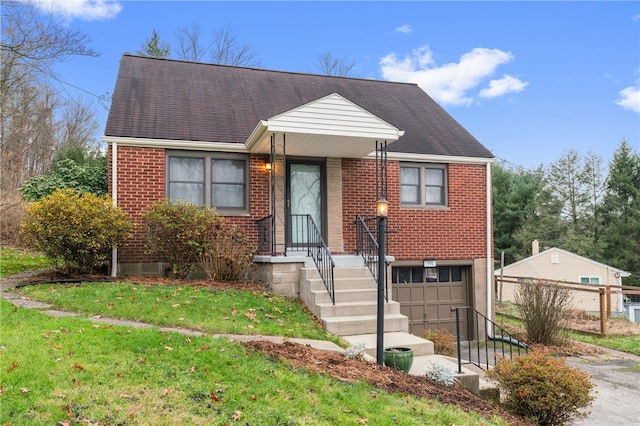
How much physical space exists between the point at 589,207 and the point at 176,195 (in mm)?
31814

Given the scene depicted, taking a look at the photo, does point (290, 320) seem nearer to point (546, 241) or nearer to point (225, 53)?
point (225, 53)

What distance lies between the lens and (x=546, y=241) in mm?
30266

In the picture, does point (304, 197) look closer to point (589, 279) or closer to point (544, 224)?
point (589, 279)

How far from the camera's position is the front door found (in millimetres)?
10727

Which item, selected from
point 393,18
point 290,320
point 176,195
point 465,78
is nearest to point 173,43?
point 465,78

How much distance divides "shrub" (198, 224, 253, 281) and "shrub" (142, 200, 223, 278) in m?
0.12

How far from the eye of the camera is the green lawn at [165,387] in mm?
3619

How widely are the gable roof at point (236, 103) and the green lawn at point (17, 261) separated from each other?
3.92m

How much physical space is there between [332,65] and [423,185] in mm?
19105

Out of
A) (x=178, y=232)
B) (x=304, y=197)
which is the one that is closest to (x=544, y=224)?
(x=304, y=197)

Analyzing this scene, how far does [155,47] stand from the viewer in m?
27.2

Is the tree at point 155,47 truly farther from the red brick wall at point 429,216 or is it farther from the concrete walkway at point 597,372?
the concrete walkway at point 597,372

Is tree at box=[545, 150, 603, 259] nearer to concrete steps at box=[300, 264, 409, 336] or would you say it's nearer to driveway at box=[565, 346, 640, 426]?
driveway at box=[565, 346, 640, 426]

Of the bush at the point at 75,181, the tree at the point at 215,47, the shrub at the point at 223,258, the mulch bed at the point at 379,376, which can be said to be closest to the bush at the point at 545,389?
the mulch bed at the point at 379,376
